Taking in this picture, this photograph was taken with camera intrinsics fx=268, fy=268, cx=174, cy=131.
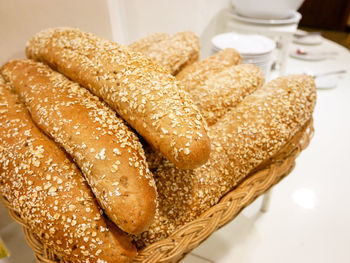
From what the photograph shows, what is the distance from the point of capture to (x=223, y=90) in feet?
3.10

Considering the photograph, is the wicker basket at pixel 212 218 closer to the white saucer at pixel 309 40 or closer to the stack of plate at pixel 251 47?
the stack of plate at pixel 251 47

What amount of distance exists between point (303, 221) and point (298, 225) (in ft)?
0.10

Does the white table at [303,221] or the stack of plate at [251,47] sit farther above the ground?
the stack of plate at [251,47]

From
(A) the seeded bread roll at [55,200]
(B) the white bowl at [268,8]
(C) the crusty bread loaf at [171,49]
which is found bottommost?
(A) the seeded bread roll at [55,200]

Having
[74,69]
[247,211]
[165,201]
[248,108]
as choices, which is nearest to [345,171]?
[247,211]

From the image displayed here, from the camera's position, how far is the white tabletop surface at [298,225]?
89 centimetres

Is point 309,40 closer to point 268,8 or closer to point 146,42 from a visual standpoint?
point 268,8

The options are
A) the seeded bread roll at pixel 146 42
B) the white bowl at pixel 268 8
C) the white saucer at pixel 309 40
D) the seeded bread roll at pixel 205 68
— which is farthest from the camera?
the white saucer at pixel 309 40

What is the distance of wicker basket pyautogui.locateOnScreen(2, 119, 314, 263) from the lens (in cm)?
63

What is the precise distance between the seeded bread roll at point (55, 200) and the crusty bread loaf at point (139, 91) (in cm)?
20

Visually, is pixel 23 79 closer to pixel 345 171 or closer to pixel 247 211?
pixel 247 211

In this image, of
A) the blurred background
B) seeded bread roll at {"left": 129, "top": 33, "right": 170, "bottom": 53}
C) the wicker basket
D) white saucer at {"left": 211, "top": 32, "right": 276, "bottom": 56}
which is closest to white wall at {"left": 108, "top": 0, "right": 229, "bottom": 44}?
the blurred background

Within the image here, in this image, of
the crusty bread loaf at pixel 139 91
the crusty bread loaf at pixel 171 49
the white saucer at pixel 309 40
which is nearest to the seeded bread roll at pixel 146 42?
the crusty bread loaf at pixel 171 49

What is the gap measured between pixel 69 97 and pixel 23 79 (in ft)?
0.70
